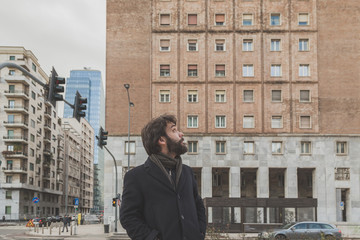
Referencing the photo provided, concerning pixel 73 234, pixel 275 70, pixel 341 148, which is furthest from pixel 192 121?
pixel 73 234

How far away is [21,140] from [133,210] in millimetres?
72974

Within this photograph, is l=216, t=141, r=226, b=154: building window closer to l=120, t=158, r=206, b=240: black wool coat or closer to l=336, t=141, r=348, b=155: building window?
l=336, t=141, r=348, b=155: building window

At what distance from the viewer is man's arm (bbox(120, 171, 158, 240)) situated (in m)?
3.52

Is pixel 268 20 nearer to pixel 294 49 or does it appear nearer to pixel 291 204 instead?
pixel 294 49

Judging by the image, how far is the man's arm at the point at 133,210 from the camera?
11.5 ft

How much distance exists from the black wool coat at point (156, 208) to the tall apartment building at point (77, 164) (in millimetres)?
93997

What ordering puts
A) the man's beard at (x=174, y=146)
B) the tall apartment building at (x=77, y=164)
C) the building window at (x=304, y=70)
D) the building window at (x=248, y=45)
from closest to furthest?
the man's beard at (x=174, y=146), the building window at (x=304, y=70), the building window at (x=248, y=45), the tall apartment building at (x=77, y=164)

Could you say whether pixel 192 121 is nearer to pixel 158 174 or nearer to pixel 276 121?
pixel 276 121

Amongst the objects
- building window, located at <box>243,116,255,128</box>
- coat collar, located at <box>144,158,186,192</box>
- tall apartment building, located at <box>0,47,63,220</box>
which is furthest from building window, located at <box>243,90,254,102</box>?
coat collar, located at <box>144,158,186,192</box>

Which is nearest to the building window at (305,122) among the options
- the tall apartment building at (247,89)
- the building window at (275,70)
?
the tall apartment building at (247,89)

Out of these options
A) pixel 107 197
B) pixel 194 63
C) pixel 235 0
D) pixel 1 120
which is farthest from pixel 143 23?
pixel 1 120

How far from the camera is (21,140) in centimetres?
7244

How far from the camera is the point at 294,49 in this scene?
148 ft

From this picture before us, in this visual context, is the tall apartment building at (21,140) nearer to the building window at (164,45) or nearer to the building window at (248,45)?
the building window at (164,45)
